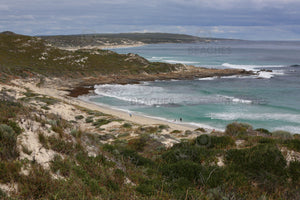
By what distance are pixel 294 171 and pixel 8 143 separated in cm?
791

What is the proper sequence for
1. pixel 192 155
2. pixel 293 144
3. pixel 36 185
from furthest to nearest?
pixel 293 144, pixel 192 155, pixel 36 185

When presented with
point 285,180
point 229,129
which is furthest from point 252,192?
point 229,129

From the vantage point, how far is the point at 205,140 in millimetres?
9594

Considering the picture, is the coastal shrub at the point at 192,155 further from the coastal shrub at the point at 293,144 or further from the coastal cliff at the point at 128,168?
the coastal shrub at the point at 293,144

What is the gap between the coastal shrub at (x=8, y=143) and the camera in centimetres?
486

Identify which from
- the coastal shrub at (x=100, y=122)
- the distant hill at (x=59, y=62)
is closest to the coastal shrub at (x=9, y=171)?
the coastal shrub at (x=100, y=122)

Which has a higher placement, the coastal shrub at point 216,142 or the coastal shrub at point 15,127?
the coastal shrub at point 15,127

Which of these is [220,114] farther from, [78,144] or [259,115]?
[78,144]

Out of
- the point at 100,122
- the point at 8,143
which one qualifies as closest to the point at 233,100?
the point at 100,122

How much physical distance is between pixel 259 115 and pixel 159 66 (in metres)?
38.7

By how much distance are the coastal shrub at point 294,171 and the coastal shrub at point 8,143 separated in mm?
7454

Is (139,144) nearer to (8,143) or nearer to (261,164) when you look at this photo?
(261,164)

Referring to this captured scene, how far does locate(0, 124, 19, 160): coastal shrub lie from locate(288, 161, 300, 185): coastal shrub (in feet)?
24.5

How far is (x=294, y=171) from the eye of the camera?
6.54 metres
